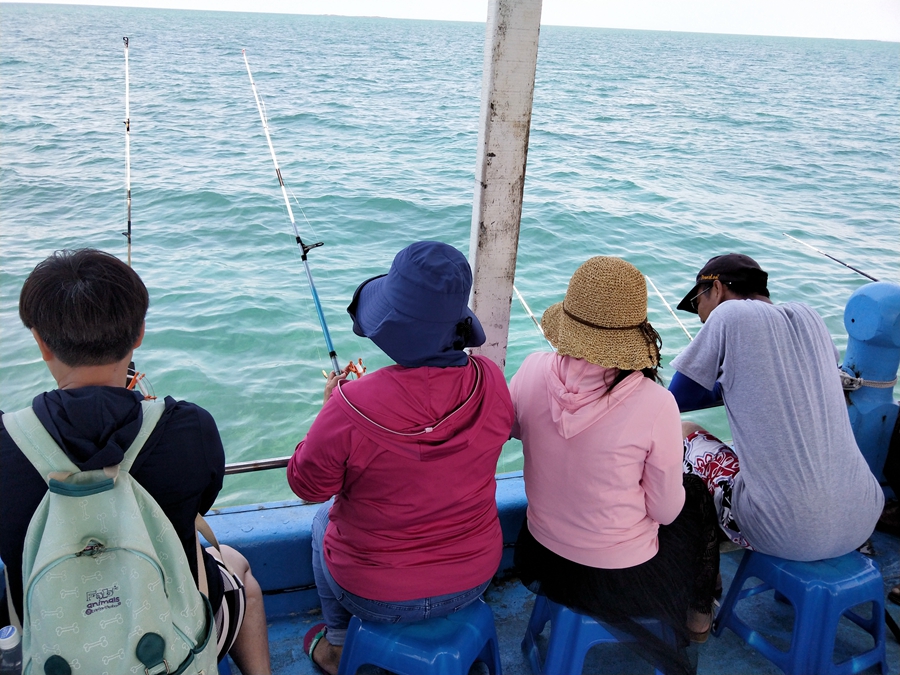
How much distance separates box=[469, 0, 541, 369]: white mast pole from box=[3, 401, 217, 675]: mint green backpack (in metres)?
1.28

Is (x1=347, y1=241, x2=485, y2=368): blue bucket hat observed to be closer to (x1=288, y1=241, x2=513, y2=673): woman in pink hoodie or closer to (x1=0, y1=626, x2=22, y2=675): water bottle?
(x1=288, y1=241, x2=513, y2=673): woman in pink hoodie

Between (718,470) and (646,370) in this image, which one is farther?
(718,470)

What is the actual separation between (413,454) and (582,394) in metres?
0.42

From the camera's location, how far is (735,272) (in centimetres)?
205

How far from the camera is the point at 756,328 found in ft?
5.93

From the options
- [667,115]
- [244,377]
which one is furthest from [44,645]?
[667,115]

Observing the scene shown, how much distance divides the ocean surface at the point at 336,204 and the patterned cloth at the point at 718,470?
8.10 ft

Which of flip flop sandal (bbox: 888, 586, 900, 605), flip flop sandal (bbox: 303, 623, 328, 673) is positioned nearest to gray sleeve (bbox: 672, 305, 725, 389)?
flip flop sandal (bbox: 888, 586, 900, 605)

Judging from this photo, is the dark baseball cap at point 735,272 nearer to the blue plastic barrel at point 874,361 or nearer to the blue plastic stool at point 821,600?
the blue plastic barrel at point 874,361

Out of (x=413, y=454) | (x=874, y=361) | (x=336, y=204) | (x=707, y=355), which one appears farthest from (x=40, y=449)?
(x=336, y=204)

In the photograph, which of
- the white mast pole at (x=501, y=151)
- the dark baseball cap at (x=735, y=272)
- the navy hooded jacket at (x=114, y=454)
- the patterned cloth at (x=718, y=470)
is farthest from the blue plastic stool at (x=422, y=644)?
the dark baseball cap at (x=735, y=272)

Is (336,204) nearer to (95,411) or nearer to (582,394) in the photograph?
(582,394)

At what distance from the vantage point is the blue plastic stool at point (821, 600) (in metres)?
1.81

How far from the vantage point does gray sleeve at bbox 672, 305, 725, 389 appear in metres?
1.89
